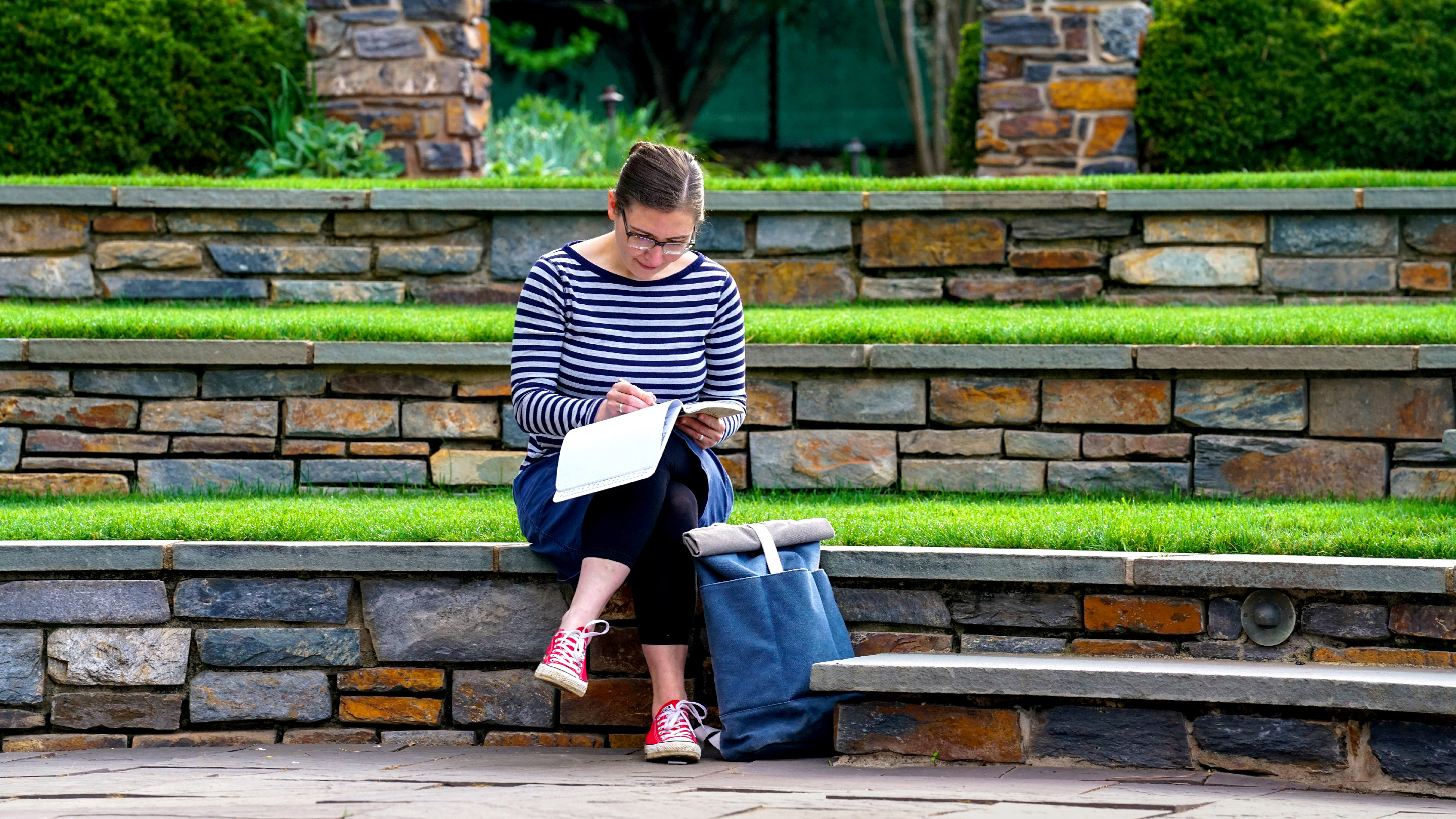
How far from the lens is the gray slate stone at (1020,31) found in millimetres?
7375

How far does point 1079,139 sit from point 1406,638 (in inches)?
182

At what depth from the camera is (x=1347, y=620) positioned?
3219 mm

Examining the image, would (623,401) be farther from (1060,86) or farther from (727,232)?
(1060,86)

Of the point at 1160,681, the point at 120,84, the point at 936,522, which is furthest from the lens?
the point at 120,84

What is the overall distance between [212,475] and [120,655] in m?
1.07

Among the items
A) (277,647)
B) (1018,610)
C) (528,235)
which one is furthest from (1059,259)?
(277,647)

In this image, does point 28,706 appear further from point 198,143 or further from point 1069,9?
point 1069,9

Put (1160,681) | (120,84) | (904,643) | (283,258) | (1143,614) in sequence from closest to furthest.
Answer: (1160,681)
(1143,614)
(904,643)
(283,258)
(120,84)

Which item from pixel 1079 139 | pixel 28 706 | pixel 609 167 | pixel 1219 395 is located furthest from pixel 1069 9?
pixel 28 706

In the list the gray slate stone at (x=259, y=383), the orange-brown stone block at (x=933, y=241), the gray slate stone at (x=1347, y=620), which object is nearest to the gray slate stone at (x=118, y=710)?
the gray slate stone at (x=259, y=383)

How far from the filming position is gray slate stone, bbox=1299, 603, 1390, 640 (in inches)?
126

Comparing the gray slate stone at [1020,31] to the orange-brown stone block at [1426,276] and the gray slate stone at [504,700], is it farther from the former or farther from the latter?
the gray slate stone at [504,700]

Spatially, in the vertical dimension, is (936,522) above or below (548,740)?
above

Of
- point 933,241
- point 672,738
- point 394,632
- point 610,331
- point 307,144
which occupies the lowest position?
point 672,738
